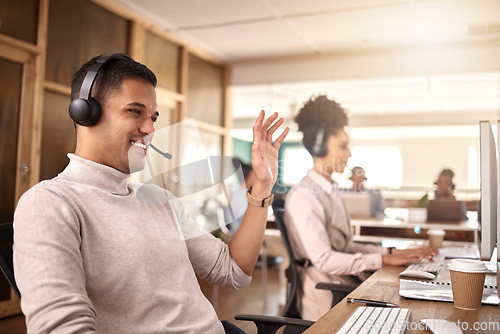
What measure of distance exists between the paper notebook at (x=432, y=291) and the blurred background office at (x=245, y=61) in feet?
1.76

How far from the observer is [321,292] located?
1.69m

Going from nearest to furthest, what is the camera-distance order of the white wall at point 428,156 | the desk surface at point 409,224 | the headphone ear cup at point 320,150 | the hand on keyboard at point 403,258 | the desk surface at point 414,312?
the desk surface at point 414,312 → the hand on keyboard at point 403,258 → the headphone ear cup at point 320,150 → the desk surface at point 409,224 → the white wall at point 428,156

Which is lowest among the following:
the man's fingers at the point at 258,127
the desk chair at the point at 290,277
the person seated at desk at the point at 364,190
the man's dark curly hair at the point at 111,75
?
the desk chair at the point at 290,277

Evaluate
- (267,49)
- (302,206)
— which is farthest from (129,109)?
(267,49)

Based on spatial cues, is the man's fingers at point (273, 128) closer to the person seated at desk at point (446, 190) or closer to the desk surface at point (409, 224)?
the desk surface at point (409, 224)

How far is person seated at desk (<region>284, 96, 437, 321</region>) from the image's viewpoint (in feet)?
5.47

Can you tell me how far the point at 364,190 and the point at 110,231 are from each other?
341cm

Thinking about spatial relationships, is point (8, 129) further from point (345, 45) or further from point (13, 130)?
point (345, 45)

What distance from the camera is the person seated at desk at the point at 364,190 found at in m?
3.75

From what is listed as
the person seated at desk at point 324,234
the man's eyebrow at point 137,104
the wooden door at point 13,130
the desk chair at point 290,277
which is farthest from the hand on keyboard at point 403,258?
the wooden door at point 13,130

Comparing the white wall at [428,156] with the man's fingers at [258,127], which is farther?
the white wall at [428,156]

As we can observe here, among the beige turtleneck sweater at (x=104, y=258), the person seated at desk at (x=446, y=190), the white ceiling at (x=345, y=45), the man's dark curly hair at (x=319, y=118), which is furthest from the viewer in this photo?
the white ceiling at (x=345, y=45)

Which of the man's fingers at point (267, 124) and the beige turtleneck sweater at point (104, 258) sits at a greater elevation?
the man's fingers at point (267, 124)

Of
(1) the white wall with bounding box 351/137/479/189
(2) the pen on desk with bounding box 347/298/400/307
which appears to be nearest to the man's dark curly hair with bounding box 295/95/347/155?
(2) the pen on desk with bounding box 347/298/400/307
